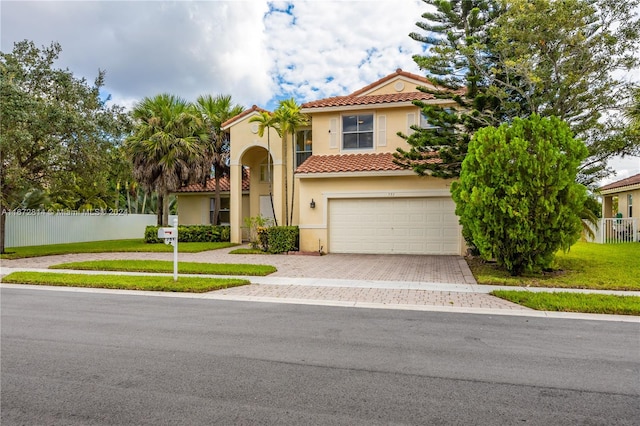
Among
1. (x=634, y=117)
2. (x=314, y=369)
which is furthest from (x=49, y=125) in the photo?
(x=634, y=117)

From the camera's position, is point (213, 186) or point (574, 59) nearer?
point (574, 59)

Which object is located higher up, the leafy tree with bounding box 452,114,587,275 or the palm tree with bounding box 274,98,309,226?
the palm tree with bounding box 274,98,309,226

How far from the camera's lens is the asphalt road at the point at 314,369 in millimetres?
3283

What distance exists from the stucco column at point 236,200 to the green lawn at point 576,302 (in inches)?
572

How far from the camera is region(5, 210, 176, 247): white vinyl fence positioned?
18.7 metres

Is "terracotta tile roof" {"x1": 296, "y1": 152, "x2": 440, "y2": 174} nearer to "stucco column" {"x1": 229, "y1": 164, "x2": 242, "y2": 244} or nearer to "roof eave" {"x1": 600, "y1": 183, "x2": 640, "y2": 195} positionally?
"stucco column" {"x1": 229, "y1": 164, "x2": 242, "y2": 244}

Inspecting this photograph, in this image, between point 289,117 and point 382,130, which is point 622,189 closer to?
point 382,130

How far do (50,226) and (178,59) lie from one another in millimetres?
11355

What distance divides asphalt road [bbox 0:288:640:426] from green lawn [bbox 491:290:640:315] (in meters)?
0.75

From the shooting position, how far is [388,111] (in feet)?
55.0

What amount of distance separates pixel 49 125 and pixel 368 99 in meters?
12.2

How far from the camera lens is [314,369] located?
4227 mm

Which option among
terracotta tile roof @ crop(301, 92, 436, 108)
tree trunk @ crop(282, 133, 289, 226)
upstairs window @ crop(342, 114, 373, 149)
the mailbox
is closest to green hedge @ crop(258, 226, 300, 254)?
tree trunk @ crop(282, 133, 289, 226)

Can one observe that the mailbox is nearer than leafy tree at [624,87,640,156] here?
Yes
